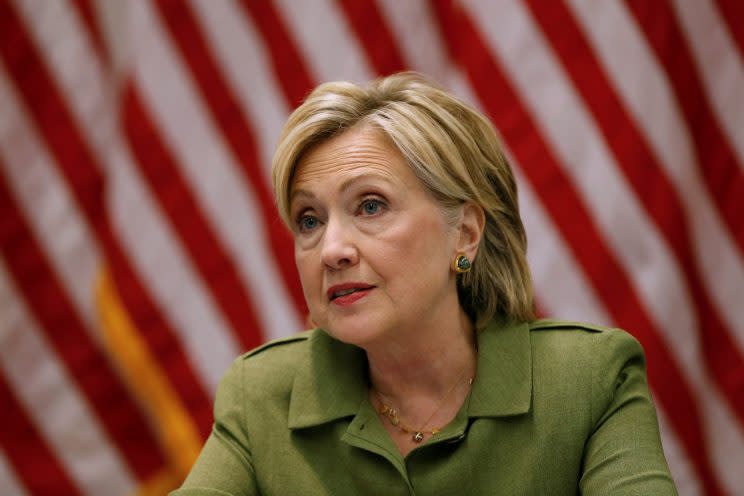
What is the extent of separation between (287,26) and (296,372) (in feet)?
4.87

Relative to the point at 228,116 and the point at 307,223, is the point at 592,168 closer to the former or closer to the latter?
the point at 228,116

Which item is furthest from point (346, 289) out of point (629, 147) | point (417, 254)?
point (629, 147)

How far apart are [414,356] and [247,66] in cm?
157

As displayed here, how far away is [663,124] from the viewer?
2.81 m

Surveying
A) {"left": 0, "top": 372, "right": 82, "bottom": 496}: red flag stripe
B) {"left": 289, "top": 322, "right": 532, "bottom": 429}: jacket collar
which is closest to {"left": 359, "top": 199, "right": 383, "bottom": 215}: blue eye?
{"left": 289, "top": 322, "right": 532, "bottom": 429}: jacket collar

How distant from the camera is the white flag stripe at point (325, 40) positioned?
3.03m

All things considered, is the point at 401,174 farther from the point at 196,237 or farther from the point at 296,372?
the point at 196,237

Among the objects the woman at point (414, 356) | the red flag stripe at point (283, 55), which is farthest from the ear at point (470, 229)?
the red flag stripe at point (283, 55)

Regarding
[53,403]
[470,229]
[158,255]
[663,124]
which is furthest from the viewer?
[53,403]

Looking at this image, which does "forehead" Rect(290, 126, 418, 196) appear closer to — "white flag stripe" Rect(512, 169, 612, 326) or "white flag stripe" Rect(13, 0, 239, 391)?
"white flag stripe" Rect(512, 169, 612, 326)

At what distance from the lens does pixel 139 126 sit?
3102 millimetres

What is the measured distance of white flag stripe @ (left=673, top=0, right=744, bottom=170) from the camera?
2818 millimetres

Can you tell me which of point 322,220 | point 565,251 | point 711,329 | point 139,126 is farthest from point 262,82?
point 711,329

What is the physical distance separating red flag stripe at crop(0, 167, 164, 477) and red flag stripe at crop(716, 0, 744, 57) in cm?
229
